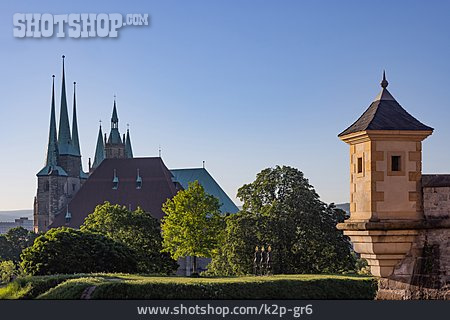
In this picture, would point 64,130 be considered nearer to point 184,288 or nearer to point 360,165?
point 184,288

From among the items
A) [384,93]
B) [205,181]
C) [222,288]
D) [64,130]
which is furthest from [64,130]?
[384,93]

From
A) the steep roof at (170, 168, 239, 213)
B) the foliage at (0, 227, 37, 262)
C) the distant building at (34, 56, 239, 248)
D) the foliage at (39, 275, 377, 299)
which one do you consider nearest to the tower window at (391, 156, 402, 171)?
the foliage at (39, 275, 377, 299)

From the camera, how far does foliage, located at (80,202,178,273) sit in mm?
48375

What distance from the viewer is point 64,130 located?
106 meters

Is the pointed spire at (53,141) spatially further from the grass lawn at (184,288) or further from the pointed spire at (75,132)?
the grass lawn at (184,288)

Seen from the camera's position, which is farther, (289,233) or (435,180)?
(289,233)

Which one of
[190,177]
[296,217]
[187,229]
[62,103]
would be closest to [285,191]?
[296,217]

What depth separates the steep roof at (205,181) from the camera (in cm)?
9981

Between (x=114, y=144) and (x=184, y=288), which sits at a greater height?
(x=114, y=144)

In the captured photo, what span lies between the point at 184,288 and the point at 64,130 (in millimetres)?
79681

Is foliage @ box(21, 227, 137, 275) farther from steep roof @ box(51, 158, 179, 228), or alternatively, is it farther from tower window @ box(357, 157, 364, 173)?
steep roof @ box(51, 158, 179, 228)

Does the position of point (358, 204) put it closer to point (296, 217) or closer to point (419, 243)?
point (419, 243)
